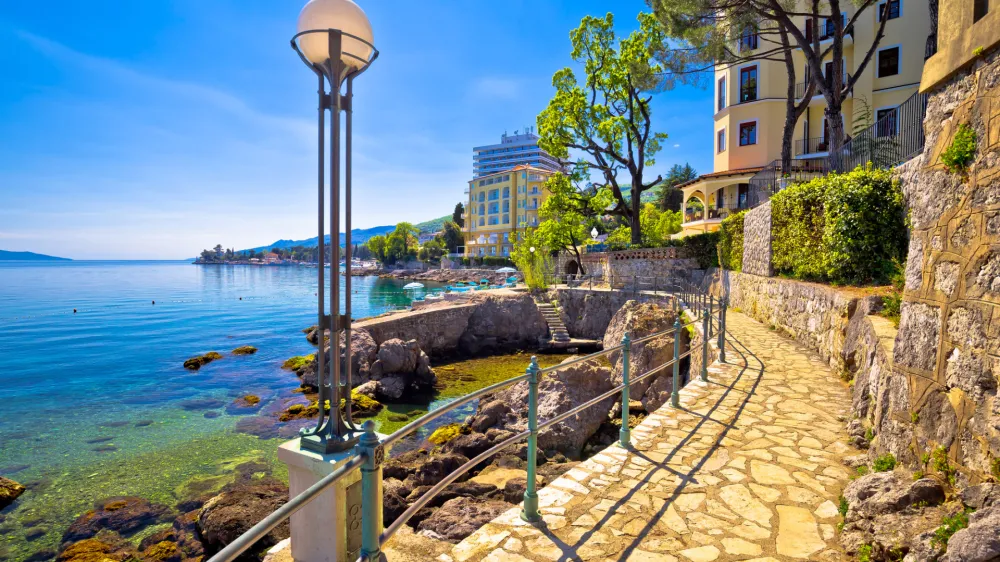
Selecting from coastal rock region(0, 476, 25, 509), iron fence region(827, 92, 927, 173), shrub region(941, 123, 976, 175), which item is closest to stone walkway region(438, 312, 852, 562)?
shrub region(941, 123, 976, 175)

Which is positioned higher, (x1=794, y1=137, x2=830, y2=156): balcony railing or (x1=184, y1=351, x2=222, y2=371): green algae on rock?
(x1=794, y1=137, x2=830, y2=156): balcony railing

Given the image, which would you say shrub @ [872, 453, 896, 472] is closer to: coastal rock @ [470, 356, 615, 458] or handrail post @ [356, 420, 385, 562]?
handrail post @ [356, 420, 385, 562]

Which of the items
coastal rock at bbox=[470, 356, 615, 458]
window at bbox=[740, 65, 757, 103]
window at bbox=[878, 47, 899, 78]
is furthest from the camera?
window at bbox=[740, 65, 757, 103]

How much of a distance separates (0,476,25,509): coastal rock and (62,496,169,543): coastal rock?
6.68ft

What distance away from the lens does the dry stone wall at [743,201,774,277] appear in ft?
44.7

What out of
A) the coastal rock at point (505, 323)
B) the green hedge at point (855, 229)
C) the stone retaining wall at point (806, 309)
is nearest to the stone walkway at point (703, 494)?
the stone retaining wall at point (806, 309)

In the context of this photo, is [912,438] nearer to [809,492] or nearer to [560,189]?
[809,492]

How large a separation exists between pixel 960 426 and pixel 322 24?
462 centimetres

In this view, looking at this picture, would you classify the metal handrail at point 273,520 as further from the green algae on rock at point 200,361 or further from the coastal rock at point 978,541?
the green algae on rock at point 200,361

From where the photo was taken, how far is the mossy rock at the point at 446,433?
1222 cm

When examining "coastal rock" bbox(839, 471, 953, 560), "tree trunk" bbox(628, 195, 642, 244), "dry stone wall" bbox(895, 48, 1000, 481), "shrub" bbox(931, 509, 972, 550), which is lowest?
"coastal rock" bbox(839, 471, 953, 560)

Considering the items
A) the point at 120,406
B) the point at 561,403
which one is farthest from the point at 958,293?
the point at 120,406

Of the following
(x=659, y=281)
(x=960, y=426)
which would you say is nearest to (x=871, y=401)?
(x=960, y=426)

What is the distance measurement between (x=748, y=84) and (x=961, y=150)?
26.9 metres
